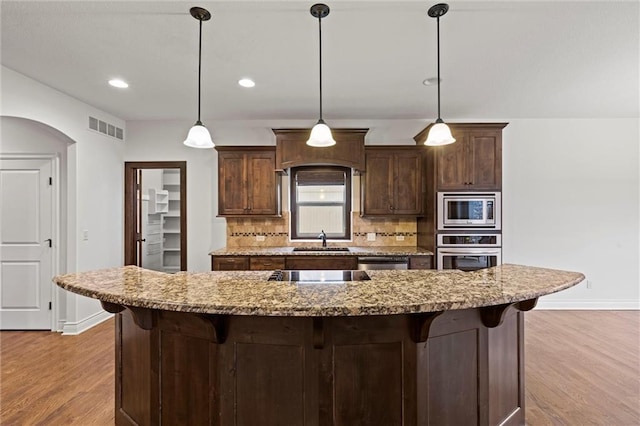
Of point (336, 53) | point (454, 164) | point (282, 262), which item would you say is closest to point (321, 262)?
point (282, 262)

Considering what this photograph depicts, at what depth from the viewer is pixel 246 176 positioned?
14.1 ft

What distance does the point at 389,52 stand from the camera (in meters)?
2.74

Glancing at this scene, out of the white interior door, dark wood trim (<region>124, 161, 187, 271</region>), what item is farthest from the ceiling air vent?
the white interior door

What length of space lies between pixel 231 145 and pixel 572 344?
476 centimetres

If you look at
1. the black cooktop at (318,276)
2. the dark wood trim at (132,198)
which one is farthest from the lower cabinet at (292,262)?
the black cooktop at (318,276)

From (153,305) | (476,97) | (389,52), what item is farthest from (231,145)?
(153,305)

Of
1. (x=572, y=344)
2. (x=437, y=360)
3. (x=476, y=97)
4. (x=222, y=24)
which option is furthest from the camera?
(x=476, y=97)

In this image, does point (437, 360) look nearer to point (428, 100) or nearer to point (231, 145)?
point (428, 100)

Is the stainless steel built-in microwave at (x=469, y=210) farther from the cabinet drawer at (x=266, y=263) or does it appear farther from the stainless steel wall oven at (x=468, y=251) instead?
the cabinet drawer at (x=266, y=263)

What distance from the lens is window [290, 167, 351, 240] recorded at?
4633 millimetres

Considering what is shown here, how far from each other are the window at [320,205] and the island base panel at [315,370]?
301 centimetres

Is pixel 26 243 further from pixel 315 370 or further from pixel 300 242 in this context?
pixel 315 370

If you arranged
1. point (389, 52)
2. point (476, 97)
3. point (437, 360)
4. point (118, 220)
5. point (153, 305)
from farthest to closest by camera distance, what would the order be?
point (118, 220), point (476, 97), point (389, 52), point (437, 360), point (153, 305)

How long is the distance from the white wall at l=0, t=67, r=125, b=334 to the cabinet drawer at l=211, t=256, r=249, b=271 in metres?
1.59
